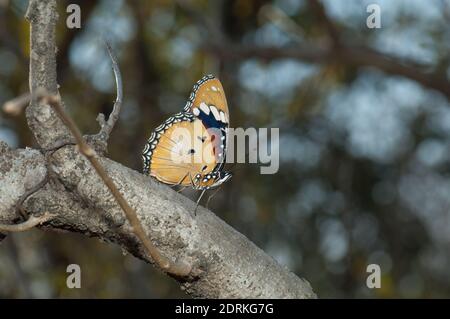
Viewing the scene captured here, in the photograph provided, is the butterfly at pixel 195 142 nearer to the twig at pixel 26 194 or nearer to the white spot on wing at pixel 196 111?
the white spot on wing at pixel 196 111

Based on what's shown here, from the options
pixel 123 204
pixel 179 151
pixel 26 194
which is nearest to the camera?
pixel 123 204

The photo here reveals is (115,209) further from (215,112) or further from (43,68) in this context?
(215,112)

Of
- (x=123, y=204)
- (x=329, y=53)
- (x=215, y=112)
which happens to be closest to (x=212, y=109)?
(x=215, y=112)

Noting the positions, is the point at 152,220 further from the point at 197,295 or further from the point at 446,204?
the point at 446,204

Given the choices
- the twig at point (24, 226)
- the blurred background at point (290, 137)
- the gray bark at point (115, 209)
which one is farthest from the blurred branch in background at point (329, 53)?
the twig at point (24, 226)

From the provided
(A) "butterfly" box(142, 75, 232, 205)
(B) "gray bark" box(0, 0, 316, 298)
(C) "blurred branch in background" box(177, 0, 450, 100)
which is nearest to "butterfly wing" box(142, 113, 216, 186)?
(A) "butterfly" box(142, 75, 232, 205)

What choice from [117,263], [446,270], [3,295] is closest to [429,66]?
[446,270]

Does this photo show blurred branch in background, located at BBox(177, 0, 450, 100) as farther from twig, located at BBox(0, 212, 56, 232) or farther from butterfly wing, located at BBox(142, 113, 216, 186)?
twig, located at BBox(0, 212, 56, 232)

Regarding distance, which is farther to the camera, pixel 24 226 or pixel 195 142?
pixel 195 142
